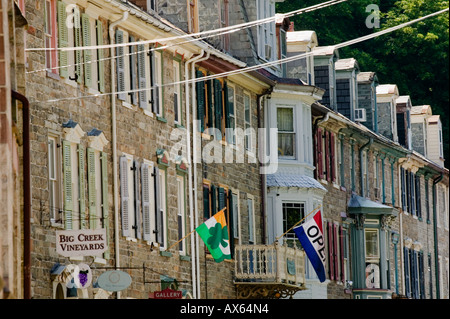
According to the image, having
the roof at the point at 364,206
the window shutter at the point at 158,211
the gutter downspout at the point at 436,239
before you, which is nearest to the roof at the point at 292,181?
the roof at the point at 364,206

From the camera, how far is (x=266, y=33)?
48.8m

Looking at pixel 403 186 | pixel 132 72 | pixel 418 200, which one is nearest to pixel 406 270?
pixel 403 186

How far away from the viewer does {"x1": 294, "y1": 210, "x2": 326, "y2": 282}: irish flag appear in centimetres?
4441

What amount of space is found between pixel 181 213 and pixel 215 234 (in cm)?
211

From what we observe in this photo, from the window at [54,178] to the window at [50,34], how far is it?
4.90 ft

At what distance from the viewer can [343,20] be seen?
194 ft

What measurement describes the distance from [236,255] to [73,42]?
11746mm

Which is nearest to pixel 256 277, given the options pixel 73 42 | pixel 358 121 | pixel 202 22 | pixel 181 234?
pixel 181 234

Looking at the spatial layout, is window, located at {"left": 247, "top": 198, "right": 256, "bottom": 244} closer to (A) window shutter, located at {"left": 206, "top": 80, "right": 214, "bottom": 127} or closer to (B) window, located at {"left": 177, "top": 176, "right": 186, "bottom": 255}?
(A) window shutter, located at {"left": 206, "top": 80, "right": 214, "bottom": 127}

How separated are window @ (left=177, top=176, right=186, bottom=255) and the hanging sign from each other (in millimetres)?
7816

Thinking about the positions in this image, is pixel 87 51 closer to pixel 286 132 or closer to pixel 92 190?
pixel 92 190

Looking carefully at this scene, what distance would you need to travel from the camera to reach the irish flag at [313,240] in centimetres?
4441

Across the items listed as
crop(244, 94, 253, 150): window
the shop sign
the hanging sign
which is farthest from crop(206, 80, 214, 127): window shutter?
the hanging sign

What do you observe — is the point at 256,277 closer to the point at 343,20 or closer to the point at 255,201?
the point at 255,201
